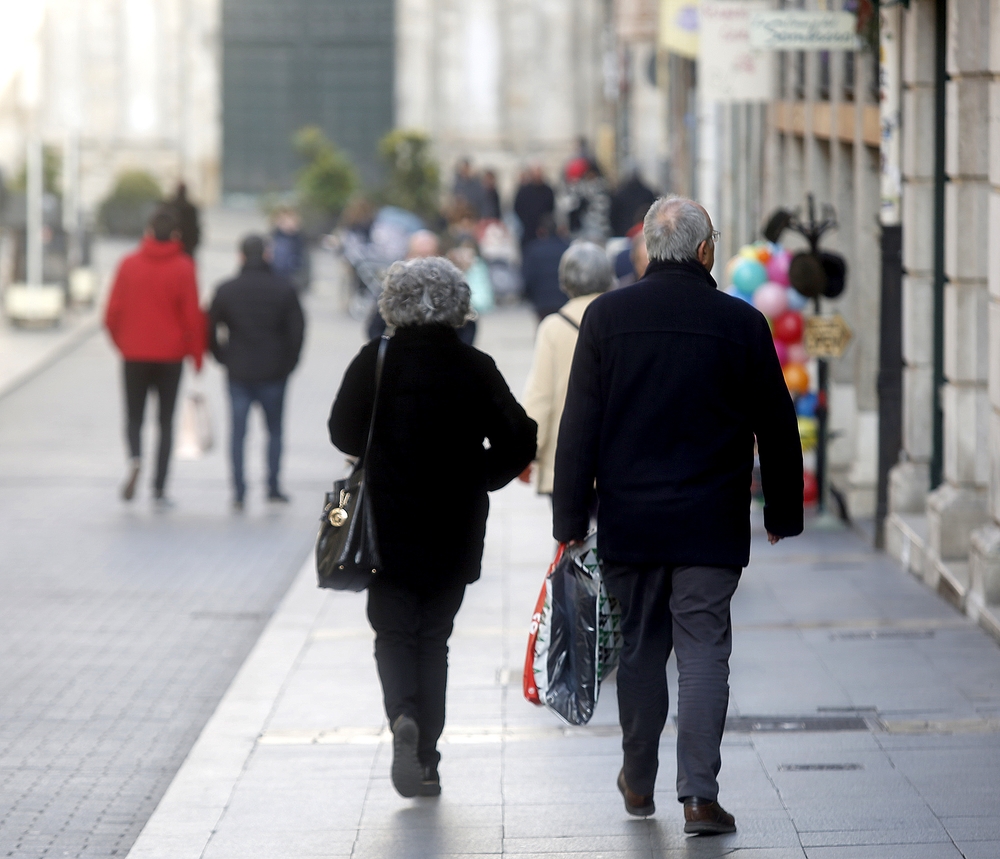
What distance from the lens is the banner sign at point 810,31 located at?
437 inches

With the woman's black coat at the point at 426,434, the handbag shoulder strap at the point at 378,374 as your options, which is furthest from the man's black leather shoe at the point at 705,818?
the handbag shoulder strap at the point at 378,374

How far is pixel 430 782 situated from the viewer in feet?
20.2

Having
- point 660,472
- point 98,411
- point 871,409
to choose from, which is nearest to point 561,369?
point 660,472

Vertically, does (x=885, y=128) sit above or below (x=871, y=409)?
Result: above

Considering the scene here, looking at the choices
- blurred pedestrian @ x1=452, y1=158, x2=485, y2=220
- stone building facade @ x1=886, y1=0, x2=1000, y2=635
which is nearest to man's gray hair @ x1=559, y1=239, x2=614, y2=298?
stone building facade @ x1=886, y1=0, x2=1000, y2=635

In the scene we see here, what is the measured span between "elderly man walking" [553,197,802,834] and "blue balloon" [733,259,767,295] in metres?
6.08

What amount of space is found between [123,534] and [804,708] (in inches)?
227

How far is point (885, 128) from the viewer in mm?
10312

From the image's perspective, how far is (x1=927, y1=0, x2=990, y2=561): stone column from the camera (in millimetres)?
8898

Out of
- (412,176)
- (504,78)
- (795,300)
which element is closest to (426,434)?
(795,300)

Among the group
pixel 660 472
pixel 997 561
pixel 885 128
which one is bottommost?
pixel 997 561

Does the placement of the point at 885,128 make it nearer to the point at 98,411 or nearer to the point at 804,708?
the point at 804,708

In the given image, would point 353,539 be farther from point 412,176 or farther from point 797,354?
point 412,176

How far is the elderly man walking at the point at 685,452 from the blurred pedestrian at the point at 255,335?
275 inches
